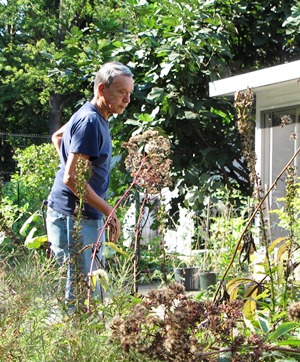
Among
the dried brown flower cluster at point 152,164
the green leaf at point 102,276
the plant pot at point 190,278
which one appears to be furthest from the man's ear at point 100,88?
the plant pot at point 190,278

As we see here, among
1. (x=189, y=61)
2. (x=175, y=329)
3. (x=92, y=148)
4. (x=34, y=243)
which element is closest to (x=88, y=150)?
(x=92, y=148)

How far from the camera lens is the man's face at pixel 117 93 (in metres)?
3.54

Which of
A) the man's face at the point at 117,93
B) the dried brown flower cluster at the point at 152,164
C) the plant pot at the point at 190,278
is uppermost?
the man's face at the point at 117,93

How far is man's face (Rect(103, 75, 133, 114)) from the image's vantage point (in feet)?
11.6

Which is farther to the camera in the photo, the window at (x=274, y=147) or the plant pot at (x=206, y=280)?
the window at (x=274, y=147)

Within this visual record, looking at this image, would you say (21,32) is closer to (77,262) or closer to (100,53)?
(100,53)

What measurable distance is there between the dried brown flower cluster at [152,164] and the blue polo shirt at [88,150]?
915 mm

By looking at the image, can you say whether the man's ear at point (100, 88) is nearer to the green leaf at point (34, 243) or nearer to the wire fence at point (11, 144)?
the green leaf at point (34, 243)

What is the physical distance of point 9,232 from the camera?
8.07ft

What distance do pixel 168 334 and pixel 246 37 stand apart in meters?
8.05

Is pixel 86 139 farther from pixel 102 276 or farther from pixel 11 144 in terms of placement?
pixel 11 144

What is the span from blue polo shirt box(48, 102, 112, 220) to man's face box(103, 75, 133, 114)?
0.24ft

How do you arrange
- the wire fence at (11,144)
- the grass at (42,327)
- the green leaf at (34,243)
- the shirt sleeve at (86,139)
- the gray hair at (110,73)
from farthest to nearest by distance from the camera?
the wire fence at (11,144), the gray hair at (110,73), the shirt sleeve at (86,139), the green leaf at (34,243), the grass at (42,327)

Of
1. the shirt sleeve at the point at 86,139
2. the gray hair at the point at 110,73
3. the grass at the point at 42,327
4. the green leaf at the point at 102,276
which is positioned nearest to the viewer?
the grass at the point at 42,327
